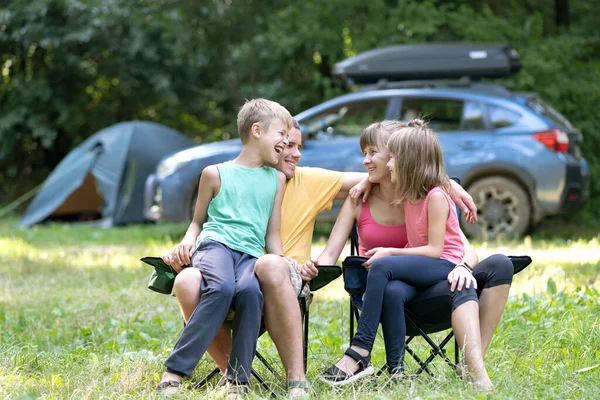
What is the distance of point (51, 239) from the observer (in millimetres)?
9766

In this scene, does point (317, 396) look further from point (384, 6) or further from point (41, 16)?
point (41, 16)

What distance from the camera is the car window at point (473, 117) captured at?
8.52 metres

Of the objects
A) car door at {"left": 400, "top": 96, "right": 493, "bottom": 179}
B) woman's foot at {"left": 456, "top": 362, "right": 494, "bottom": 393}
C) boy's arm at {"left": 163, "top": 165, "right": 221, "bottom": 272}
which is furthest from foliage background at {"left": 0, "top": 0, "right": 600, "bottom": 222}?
woman's foot at {"left": 456, "top": 362, "right": 494, "bottom": 393}

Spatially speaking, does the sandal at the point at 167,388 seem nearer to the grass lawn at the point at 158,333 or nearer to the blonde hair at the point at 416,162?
the grass lawn at the point at 158,333

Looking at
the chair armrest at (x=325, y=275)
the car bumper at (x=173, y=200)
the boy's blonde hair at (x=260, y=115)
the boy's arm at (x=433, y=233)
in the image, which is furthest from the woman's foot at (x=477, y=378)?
the car bumper at (x=173, y=200)

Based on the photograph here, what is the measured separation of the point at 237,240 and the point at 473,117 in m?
5.38

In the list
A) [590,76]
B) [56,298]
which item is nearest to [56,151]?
[590,76]

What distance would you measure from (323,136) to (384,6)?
3509mm

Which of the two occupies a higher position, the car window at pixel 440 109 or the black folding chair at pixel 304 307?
the car window at pixel 440 109

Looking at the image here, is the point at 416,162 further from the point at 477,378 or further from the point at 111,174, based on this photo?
→ the point at 111,174

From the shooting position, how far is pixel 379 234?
3695 millimetres

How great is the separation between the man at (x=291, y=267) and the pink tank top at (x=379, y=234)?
0.14m

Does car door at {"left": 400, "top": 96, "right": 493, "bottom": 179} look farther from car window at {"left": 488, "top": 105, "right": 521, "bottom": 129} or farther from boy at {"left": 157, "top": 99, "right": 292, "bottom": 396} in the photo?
boy at {"left": 157, "top": 99, "right": 292, "bottom": 396}

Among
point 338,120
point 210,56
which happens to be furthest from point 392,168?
point 210,56
